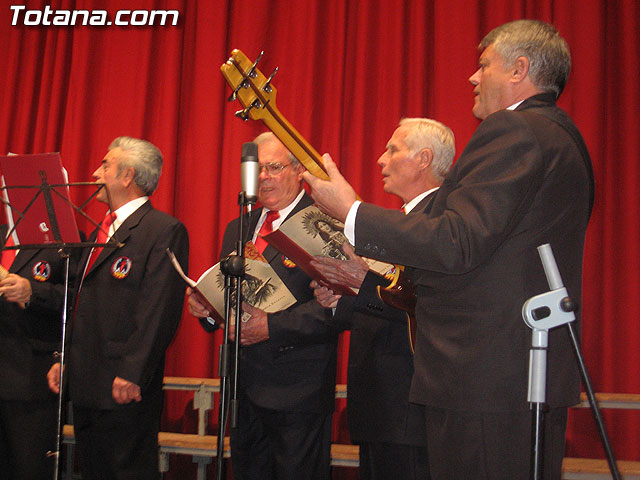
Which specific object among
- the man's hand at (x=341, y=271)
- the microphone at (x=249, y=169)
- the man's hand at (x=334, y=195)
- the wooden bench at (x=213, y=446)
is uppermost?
the microphone at (x=249, y=169)

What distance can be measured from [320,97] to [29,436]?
252 centimetres

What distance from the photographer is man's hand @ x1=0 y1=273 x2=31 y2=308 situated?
2.91 meters

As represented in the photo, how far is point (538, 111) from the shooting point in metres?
1.57

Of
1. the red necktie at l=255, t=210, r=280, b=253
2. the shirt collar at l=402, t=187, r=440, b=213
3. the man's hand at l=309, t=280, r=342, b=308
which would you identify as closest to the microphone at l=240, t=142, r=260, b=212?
the man's hand at l=309, t=280, r=342, b=308

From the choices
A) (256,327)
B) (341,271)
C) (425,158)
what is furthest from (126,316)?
(425,158)

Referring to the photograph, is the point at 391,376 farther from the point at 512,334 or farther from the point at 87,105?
the point at 87,105

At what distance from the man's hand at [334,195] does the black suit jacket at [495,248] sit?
0.08 metres

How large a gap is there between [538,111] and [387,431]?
1.19 metres

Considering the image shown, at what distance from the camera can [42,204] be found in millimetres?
2611

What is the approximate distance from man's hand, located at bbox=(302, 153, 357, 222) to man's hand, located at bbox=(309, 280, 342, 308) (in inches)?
30.3

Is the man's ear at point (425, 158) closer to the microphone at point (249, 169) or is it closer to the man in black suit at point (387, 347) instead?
the man in black suit at point (387, 347)

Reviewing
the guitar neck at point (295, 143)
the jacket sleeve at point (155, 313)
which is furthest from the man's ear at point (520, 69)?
the jacket sleeve at point (155, 313)

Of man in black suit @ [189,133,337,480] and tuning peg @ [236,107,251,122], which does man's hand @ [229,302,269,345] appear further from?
tuning peg @ [236,107,251,122]

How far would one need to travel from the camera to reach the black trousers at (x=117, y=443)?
8.72ft
